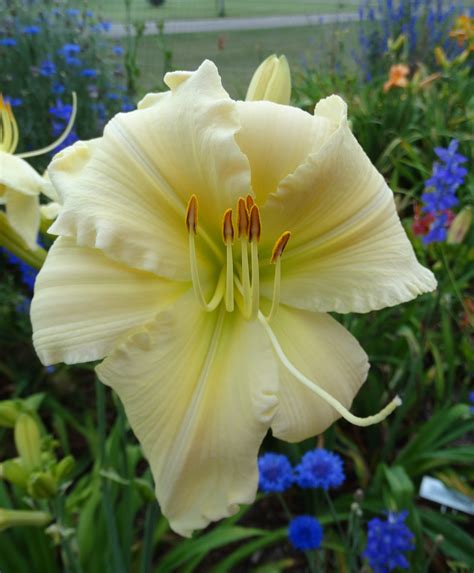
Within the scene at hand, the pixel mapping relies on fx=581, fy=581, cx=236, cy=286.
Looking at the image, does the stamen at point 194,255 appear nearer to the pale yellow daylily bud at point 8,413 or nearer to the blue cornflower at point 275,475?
the pale yellow daylily bud at point 8,413

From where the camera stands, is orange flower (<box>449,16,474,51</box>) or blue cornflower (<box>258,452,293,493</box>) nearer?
blue cornflower (<box>258,452,293,493</box>)

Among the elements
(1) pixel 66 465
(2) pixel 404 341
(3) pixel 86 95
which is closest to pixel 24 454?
(1) pixel 66 465

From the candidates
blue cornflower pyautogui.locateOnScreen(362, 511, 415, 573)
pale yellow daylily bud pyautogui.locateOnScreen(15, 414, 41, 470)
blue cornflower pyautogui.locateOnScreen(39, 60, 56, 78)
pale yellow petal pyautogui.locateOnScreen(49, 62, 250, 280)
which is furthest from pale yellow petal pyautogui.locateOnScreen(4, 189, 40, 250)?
blue cornflower pyautogui.locateOnScreen(39, 60, 56, 78)

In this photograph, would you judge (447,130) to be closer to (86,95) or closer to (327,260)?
(86,95)

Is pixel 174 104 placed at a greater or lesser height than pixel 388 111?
greater

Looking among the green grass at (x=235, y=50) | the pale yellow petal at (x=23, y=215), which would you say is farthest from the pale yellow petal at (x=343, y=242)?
the green grass at (x=235, y=50)

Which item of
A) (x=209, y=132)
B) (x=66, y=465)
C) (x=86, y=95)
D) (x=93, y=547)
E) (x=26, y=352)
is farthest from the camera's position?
(x=86, y=95)

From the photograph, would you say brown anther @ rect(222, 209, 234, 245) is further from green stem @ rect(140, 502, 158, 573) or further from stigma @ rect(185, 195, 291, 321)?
green stem @ rect(140, 502, 158, 573)
